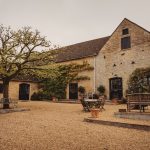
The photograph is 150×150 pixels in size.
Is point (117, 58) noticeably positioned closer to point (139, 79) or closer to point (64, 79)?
point (139, 79)

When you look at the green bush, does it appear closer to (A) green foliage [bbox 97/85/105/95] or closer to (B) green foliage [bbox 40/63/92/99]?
(A) green foliage [bbox 97/85/105/95]

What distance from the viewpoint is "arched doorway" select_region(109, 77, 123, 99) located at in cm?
2302

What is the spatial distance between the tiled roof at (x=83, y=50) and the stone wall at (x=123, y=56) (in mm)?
1514

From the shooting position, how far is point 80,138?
7.14 metres

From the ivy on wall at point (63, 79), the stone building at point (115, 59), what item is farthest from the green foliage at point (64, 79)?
the stone building at point (115, 59)

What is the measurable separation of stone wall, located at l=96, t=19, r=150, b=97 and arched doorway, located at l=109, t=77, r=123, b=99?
382 millimetres

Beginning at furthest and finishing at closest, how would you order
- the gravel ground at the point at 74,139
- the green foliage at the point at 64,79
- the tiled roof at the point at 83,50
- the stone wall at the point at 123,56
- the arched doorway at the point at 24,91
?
the arched doorway at the point at 24,91 → the green foliage at the point at 64,79 → the tiled roof at the point at 83,50 → the stone wall at the point at 123,56 → the gravel ground at the point at 74,139

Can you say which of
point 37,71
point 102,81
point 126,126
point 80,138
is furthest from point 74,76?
point 80,138

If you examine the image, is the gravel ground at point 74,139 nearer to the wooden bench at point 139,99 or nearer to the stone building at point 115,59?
the wooden bench at point 139,99

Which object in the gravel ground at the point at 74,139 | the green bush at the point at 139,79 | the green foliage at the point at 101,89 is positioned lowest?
the gravel ground at the point at 74,139

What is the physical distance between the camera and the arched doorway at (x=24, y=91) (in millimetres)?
27969

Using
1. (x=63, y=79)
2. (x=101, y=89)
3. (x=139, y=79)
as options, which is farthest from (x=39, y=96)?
(x=139, y=79)

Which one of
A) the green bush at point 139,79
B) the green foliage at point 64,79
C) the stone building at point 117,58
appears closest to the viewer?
the green bush at point 139,79

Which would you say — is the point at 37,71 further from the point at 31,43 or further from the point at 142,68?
the point at 142,68
